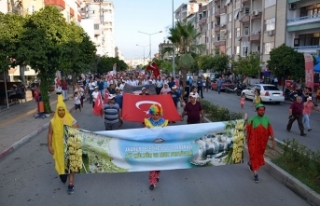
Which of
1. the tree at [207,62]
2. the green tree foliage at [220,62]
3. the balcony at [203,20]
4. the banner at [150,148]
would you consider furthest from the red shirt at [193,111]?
the balcony at [203,20]

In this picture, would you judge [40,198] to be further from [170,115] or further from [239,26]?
[239,26]

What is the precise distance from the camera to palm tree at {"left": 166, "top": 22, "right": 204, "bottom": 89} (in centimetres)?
2077

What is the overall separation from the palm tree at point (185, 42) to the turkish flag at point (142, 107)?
9.59 meters

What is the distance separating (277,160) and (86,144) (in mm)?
4412

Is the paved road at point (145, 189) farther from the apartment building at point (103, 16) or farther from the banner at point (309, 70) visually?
the apartment building at point (103, 16)

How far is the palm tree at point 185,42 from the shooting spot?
20.8 m

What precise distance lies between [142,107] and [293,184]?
5.99 metres

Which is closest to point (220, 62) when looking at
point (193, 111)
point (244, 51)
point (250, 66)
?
point (244, 51)

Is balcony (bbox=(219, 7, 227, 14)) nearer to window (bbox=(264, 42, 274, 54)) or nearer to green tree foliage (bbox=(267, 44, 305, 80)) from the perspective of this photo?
window (bbox=(264, 42, 274, 54))

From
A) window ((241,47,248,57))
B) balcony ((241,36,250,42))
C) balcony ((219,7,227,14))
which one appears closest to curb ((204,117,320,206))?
balcony ((241,36,250,42))

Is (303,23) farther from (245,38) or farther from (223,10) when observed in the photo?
(223,10)

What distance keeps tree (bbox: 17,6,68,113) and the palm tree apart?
7.54 m

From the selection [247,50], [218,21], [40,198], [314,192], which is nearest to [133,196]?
[40,198]

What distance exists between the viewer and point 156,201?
19.6 ft
